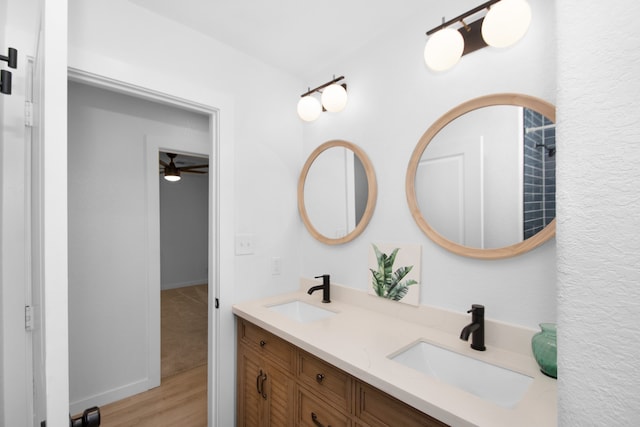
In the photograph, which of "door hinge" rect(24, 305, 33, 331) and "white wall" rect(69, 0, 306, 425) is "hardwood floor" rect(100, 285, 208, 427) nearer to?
"white wall" rect(69, 0, 306, 425)

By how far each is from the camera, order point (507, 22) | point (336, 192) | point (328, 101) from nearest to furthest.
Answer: point (507, 22), point (328, 101), point (336, 192)

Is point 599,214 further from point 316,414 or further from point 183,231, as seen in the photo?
point 183,231

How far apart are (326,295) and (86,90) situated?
234cm

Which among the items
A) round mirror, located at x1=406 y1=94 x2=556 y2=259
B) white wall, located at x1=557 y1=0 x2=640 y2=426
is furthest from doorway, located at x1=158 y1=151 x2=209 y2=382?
white wall, located at x1=557 y1=0 x2=640 y2=426

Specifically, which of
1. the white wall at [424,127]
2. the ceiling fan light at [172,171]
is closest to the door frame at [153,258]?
the white wall at [424,127]

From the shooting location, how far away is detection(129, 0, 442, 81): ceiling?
142cm

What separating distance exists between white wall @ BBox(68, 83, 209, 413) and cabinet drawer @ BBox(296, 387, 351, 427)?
1.74m

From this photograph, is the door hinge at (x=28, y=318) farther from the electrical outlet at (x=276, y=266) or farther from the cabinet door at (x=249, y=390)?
the electrical outlet at (x=276, y=266)

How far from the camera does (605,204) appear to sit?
0.35 m

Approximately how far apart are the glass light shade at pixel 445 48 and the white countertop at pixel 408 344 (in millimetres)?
1096

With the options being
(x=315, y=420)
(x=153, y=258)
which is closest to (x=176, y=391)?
(x=153, y=258)

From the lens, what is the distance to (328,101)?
177 cm

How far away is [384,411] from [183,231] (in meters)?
5.91

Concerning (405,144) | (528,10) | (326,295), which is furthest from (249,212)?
(528,10)
